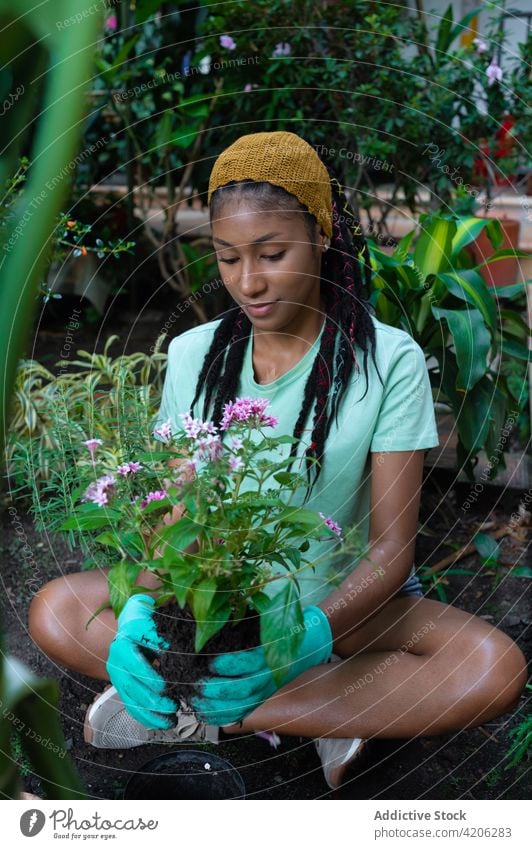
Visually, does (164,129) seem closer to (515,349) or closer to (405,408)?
(515,349)

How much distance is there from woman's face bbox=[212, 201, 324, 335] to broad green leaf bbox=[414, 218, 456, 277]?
2.05 feet

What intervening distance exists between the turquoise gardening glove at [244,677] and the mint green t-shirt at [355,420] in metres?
0.13

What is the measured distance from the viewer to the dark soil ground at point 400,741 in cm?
122

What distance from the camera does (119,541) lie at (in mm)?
994

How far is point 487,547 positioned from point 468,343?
1.51ft

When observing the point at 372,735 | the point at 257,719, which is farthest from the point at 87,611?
the point at 372,735

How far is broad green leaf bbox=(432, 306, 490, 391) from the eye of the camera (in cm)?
155

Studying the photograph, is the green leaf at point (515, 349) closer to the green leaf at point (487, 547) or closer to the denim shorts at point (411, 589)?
the green leaf at point (487, 547)

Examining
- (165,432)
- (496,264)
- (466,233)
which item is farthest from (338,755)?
(496,264)

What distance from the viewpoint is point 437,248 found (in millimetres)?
1710

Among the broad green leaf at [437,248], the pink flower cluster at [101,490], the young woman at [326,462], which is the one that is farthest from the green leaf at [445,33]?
the pink flower cluster at [101,490]

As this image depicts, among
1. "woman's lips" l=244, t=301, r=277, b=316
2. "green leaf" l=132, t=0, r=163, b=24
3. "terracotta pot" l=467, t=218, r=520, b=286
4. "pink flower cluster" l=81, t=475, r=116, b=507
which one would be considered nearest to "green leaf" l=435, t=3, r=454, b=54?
"terracotta pot" l=467, t=218, r=520, b=286

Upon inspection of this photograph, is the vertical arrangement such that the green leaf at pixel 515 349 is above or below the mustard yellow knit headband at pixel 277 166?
below

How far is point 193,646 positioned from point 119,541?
0.46 ft
